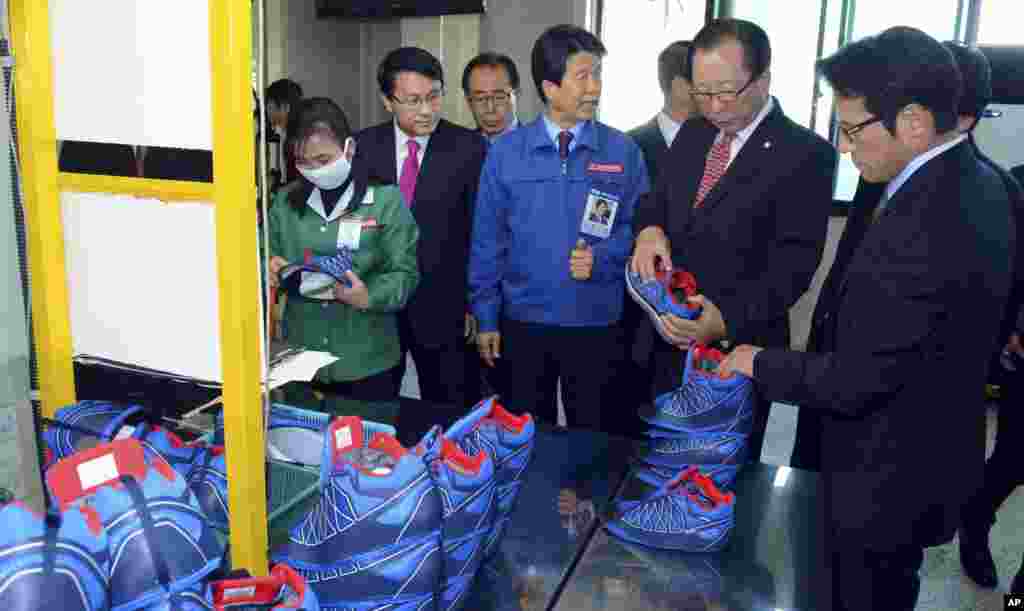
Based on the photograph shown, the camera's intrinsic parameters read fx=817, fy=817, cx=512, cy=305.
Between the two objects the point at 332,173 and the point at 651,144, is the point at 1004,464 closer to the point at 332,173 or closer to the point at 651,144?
the point at 651,144

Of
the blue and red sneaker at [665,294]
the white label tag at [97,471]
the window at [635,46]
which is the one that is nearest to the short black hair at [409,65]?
the blue and red sneaker at [665,294]

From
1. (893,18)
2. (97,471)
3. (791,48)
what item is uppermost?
(893,18)

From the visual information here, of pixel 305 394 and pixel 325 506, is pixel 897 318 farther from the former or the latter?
pixel 305 394

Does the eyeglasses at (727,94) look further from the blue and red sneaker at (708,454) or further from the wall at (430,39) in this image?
the wall at (430,39)

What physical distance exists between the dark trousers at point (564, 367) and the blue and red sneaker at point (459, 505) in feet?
3.87

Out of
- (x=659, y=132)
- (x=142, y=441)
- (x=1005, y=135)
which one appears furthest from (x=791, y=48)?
(x=142, y=441)

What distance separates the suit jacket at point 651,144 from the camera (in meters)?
2.91

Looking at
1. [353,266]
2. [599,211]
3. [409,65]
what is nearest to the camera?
[353,266]

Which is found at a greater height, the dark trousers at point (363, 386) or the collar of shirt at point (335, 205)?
the collar of shirt at point (335, 205)

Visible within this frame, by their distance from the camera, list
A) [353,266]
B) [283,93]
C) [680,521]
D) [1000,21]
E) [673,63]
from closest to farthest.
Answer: [680,521]
[353,266]
[673,63]
[1000,21]
[283,93]

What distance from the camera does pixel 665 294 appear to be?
1716 millimetres

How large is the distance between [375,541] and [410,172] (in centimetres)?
179

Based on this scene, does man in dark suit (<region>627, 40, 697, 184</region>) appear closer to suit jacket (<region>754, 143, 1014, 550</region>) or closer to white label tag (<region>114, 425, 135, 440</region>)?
suit jacket (<region>754, 143, 1014, 550</region>)

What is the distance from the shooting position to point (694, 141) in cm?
203
